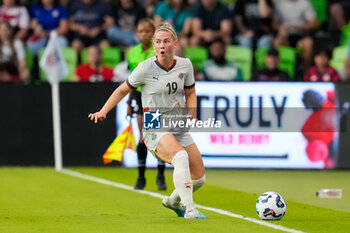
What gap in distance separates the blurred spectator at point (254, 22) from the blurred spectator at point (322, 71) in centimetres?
204

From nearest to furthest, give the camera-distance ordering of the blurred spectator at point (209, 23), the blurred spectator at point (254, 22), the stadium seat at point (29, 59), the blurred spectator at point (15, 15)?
the blurred spectator at point (209, 23)
the blurred spectator at point (254, 22)
the stadium seat at point (29, 59)
the blurred spectator at point (15, 15)

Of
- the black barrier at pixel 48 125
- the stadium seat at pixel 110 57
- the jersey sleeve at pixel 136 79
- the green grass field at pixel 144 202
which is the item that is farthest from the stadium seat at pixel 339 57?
the jersey sleeve at pixel 136 79

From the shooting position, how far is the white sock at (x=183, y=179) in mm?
8477

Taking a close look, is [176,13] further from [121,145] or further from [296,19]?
[121,145]

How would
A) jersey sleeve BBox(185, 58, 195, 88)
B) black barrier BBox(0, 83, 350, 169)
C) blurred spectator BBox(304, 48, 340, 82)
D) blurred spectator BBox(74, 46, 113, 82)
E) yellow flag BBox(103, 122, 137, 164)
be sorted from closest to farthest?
jersey sleeve BBox(185, 58, 195, 88)
yellow flag BBox(103, 122, 137, 164)
black barrier BBox(0, 83, 350, 169)
blurred spectator BBox(304, 48, 340, 82)
blurred spectator BBox(74, 46, 113, 82)

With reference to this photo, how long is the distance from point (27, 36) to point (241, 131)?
661 centimetres

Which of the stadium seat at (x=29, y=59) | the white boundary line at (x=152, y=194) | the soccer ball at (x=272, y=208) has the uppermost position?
the stadium seat at (x=29, y=59)

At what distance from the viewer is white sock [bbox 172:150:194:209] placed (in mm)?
8477

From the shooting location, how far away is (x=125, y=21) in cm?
1994

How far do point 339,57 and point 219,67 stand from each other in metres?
2.67

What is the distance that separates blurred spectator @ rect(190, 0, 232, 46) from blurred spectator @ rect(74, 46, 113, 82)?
6.99 ft

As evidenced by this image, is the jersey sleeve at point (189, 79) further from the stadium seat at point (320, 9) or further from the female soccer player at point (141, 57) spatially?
the stadium seat at point (320, 9)

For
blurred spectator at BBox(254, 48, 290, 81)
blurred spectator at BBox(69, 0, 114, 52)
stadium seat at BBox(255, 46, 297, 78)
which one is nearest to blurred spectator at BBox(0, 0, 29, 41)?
blurred spectator at BBox(69, 0, 114, 52)

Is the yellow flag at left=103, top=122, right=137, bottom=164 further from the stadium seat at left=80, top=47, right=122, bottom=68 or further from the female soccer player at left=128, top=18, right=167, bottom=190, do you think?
the stadium seat at left=80, top=47, right=122, bottom=68
